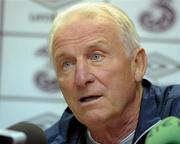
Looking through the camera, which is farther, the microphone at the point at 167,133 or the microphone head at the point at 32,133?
the microphone head at the point at 32,133

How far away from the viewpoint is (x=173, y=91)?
3.59ft

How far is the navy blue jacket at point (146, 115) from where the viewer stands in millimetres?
1016

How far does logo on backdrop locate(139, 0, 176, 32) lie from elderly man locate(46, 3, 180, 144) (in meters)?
0.92

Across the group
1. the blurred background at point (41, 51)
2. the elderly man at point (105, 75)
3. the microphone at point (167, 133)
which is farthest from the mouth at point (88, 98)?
the blurred background at point (41, 51)

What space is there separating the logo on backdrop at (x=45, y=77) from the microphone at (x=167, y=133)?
4.96 feet

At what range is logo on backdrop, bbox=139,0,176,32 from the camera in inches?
78.4

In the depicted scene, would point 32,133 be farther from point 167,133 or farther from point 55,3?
point 55,3

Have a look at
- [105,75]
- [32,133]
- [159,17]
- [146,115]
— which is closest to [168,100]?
[146,115]

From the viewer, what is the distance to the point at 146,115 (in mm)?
1041

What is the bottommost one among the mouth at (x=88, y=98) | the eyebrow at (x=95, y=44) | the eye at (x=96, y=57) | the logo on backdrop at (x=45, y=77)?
the logo on backdrop at (x=45, y=77)

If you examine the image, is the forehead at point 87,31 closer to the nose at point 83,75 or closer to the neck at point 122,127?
the nose at point 83,75

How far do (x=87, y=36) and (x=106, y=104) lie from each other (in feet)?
0.51

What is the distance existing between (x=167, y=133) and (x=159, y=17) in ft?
5.02

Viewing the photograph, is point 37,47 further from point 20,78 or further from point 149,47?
point 149,47
